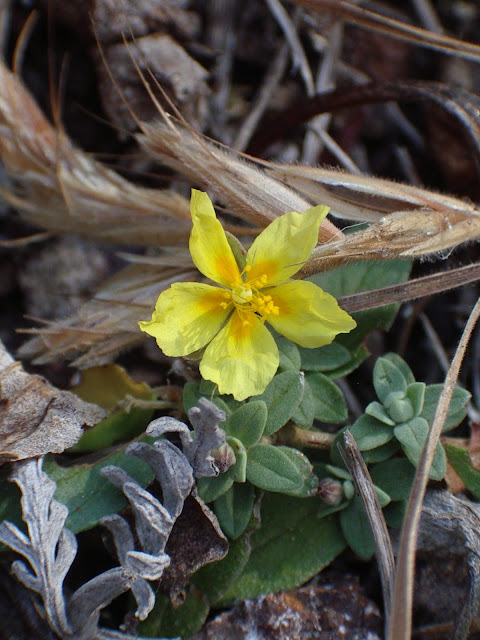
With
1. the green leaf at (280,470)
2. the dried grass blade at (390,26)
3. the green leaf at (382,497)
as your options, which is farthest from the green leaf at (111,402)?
the dried grass blade at (390,26)

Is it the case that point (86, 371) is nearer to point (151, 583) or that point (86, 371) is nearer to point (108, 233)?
point (108, 233)

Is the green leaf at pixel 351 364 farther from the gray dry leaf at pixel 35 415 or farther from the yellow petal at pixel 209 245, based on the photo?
the gray dry leaf at pixel 35 415

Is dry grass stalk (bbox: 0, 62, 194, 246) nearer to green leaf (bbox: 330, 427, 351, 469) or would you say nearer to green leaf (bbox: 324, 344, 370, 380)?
green leaf (bbox: 324, 344, 370, 380)

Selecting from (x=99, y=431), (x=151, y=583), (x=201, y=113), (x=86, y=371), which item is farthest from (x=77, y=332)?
(x=201, y=113)

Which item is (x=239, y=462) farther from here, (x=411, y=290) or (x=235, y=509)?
(x=411, y=290)

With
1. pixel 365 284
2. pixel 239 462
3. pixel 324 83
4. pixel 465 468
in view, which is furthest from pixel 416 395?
pixel 324 83

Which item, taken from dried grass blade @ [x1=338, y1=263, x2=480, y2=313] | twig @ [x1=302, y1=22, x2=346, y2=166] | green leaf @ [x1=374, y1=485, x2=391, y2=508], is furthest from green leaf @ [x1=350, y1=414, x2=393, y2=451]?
twig @ [x1=302, y1=22, x2=346, y2=166]
